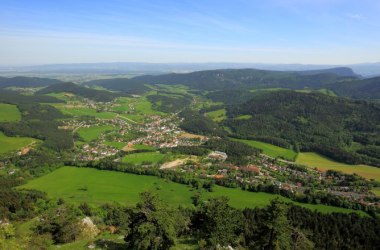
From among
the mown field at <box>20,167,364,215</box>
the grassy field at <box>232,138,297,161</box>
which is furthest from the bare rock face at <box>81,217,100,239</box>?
the grassy field at <box>232,138,297,161</box>

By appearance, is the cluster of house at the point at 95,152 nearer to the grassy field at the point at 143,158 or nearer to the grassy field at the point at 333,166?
the grassy field at the point at 143,158

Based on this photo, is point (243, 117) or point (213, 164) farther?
point (243, 117)

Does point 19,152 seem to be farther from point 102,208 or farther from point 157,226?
point 157,226

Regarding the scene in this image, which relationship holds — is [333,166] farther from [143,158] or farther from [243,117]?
[243,117]

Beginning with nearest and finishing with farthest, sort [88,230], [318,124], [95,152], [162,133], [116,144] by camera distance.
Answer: [88,230], [95,152], [116,144], [162,133], [318,124]

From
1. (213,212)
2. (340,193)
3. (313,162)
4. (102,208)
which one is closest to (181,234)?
(213,212)

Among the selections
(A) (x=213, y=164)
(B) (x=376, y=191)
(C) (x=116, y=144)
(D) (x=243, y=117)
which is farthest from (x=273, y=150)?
(C) (x=116, y=144)

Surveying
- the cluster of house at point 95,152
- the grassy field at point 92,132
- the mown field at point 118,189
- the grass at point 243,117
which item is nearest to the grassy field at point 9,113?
the grassy field at point 92,132
